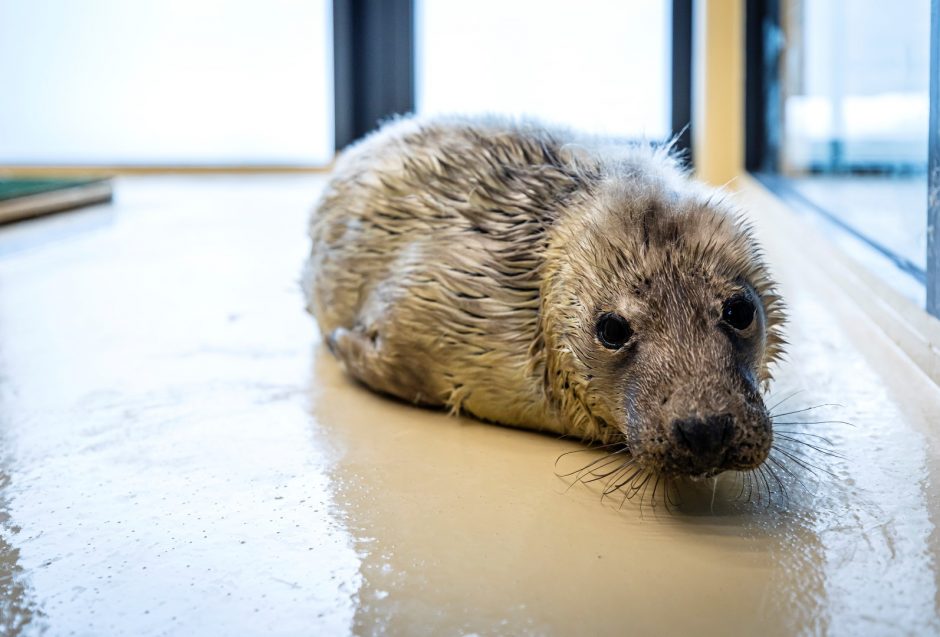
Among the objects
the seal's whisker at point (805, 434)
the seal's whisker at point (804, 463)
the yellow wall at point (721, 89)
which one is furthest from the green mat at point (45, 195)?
the seal's whisker at point (804, 463)

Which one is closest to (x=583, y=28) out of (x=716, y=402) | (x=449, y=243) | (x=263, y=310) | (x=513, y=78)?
(x=513, y=78)

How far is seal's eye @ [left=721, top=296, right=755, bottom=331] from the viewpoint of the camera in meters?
1.96

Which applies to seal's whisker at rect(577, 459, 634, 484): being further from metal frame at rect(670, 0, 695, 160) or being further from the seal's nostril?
metal frame at rect(670, 0, 695, 160)

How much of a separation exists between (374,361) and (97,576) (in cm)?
94

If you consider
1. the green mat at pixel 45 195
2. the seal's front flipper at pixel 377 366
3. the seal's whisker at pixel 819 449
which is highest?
the green mat at pixel 45 195

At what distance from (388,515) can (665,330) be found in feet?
1.89

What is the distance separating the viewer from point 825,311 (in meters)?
3.32

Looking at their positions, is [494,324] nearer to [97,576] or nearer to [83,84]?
[97,576]

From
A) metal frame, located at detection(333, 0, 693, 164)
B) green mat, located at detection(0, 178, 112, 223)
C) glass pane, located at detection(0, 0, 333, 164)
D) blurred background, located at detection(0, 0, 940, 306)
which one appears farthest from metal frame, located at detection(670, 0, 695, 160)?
green mat, located at detection(0, 178, 112, 223)

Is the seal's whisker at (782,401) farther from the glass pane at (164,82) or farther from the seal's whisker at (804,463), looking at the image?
the glass pane at (164,82)

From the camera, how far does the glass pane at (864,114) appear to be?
2.90m

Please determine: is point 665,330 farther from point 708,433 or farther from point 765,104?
point 765,104

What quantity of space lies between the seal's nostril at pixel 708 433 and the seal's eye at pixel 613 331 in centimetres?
28

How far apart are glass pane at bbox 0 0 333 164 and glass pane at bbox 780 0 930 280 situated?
4511mm
